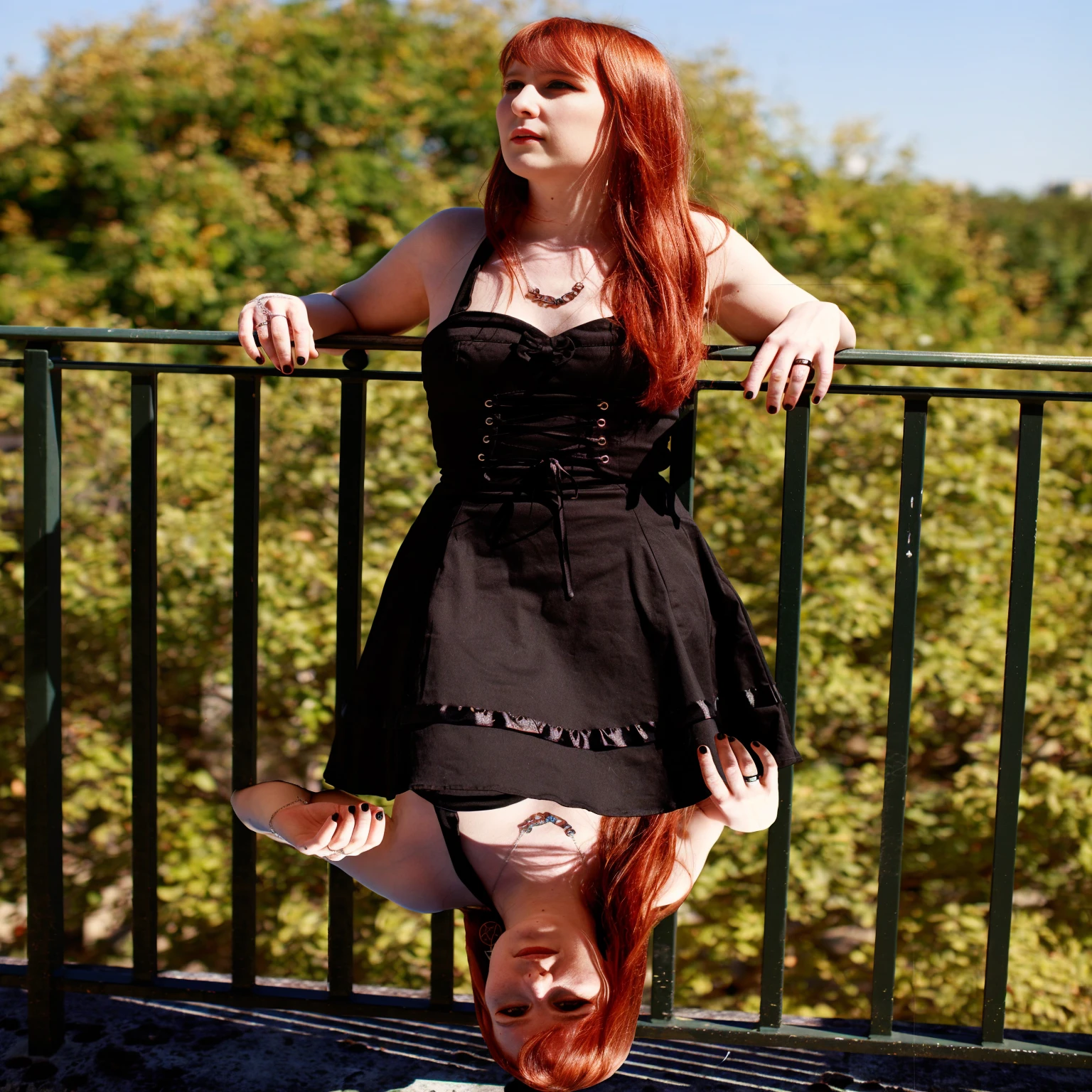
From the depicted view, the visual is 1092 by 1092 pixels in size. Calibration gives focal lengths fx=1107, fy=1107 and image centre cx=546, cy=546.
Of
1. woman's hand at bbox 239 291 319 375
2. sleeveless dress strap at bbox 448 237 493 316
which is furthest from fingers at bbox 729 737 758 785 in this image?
woman's hand at bbox 239 291 319 375

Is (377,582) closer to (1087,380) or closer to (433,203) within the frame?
(1087,380)

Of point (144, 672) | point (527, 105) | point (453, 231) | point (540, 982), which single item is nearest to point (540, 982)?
point (540, 982)

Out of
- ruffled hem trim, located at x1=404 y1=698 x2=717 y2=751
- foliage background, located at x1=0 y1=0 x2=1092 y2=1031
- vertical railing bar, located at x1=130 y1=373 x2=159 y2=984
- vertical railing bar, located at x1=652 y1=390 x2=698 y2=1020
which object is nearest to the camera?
ruffled hem trim, located at x1=404 y1=698 x2=717 y2=751

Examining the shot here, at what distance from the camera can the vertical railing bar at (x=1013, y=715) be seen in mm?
1756

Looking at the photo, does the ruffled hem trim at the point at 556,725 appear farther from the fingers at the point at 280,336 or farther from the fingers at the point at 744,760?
the fingers at the point at 280,336

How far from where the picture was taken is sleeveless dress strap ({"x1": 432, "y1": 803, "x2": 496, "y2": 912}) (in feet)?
5.39

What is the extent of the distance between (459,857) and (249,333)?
832 millimetres

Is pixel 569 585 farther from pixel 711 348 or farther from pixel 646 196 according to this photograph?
pixel 646 196

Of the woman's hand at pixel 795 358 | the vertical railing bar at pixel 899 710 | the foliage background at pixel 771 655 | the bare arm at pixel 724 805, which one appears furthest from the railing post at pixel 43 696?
the foliage background at pixel 771 655

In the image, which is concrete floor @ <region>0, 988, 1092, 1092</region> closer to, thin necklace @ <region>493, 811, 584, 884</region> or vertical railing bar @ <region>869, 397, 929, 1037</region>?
vertical railing bar @ <region>869, 397, 929, 1037</region>

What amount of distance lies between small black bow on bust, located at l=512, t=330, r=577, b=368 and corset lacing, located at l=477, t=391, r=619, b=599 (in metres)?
0.05

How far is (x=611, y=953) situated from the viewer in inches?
62.4

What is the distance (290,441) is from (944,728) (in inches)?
103

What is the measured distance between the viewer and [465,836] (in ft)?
5.40
